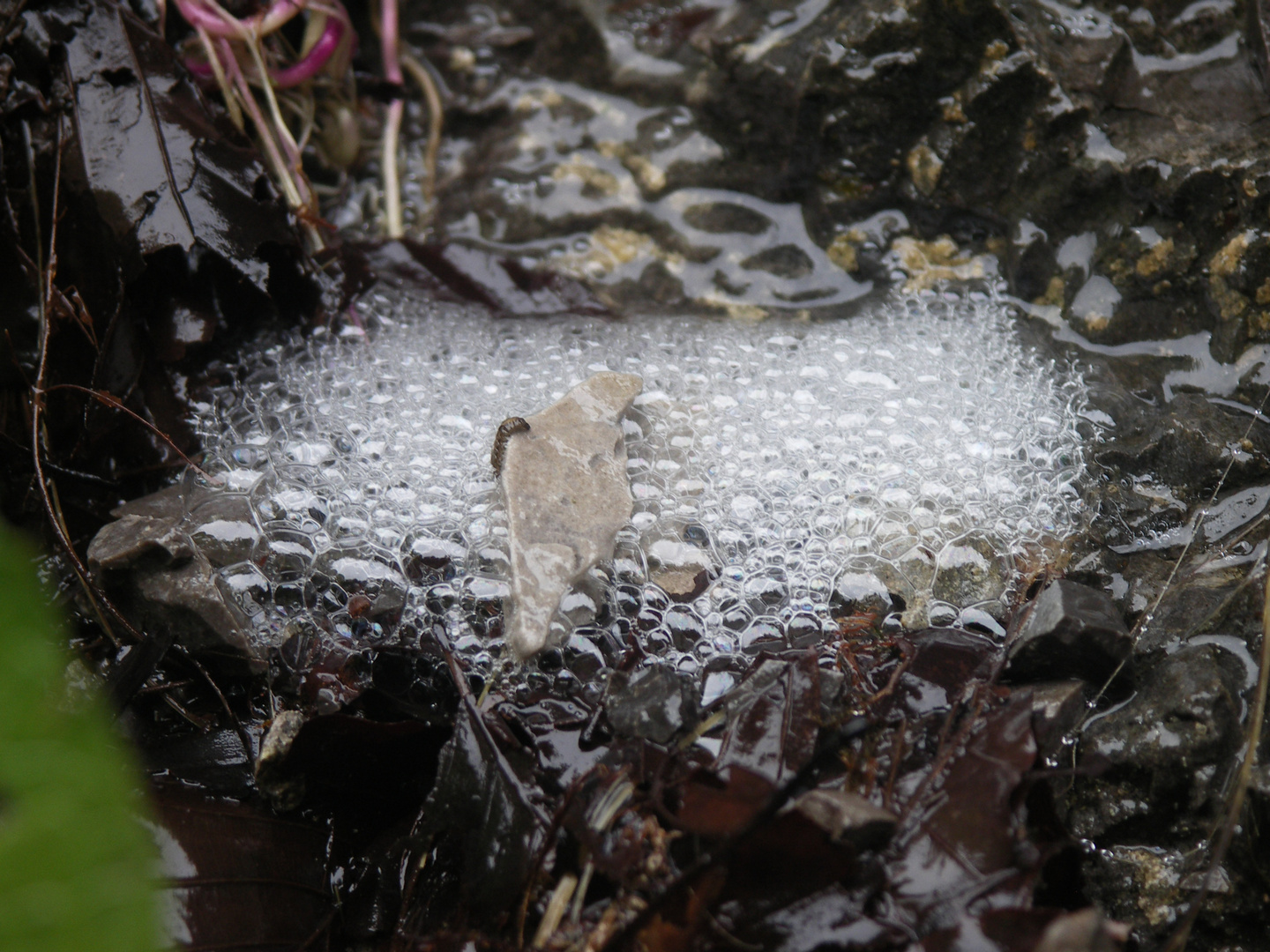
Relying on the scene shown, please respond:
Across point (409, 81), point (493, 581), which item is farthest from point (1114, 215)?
point (409, 81)

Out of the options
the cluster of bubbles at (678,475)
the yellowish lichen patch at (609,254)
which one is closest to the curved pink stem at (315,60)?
the cluster of bubbles at (678,475)

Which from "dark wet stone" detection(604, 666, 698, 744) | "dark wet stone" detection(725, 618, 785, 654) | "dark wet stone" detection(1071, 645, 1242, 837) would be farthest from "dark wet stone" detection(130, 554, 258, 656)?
"dark wet stone" detection(1071, 645, 1242, 837)

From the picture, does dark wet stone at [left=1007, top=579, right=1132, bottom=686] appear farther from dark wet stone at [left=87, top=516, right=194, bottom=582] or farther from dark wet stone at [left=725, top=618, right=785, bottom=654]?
dark wet stone at [left=87, top=516, right=194, bottom=582]

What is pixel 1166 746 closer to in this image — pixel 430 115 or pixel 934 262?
pixel 934 262

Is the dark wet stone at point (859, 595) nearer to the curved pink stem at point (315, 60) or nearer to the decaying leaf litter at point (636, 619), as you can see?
the decaying leaf litter at point (636, 619)

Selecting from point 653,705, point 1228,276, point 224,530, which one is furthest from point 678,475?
point 1228,276
